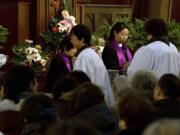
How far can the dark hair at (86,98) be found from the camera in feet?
9.86

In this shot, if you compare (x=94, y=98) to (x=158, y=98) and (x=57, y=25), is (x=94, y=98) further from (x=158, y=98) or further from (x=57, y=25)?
(x=57, y=25)

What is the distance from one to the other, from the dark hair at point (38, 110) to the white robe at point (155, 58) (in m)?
2.26

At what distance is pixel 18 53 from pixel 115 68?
1.41 m

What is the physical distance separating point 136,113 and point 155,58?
8.03 ft

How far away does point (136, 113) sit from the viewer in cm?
267

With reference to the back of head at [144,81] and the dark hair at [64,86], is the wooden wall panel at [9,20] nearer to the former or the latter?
the back of head at [144,81]

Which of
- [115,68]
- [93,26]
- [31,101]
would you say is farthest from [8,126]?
[93,26]

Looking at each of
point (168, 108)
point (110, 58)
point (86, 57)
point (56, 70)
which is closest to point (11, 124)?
point (168, 108)

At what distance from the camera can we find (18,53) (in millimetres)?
6676

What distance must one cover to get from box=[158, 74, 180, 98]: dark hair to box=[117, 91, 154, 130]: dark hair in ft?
2.72

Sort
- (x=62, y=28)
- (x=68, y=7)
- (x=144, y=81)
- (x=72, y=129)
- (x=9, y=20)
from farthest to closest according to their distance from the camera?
(x=9, y=20), (x=68, y=7), (x=62, y=28), (x=144, y=81), (x=72, y=129)

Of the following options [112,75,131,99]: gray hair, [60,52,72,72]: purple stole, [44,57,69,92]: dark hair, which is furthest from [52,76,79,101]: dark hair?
[60,52,72,72]: purple stole

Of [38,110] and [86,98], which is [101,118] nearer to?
[86,98]

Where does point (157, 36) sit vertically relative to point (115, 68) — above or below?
above
